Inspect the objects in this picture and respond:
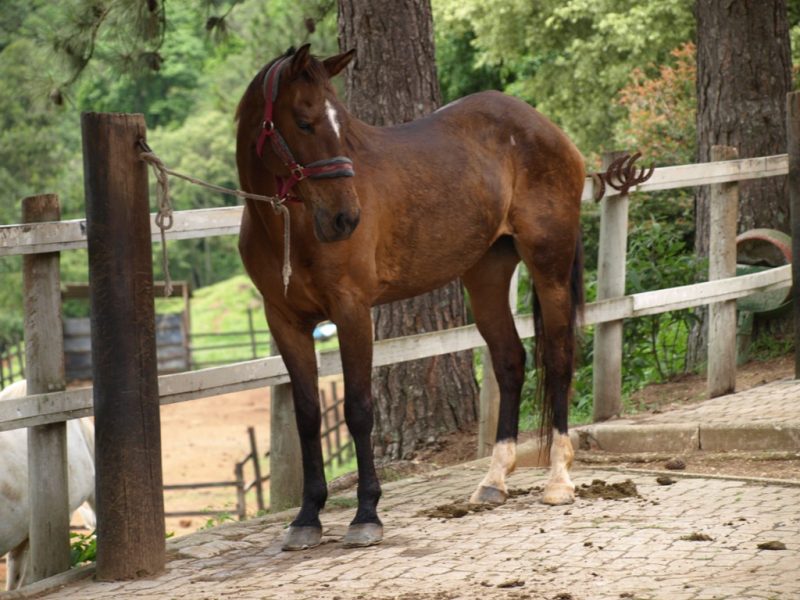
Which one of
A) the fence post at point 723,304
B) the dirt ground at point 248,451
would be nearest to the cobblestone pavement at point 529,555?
Answer: the dirt ground at point 248,451

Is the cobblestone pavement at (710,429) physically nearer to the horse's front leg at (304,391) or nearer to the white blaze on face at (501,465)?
the white blaze on face at (501,465)

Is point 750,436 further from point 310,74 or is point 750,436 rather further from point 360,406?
point 310,74

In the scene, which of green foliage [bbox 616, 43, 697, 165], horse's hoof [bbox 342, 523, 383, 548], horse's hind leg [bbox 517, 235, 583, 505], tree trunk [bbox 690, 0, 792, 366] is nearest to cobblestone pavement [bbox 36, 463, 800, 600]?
horse's hoof [bbox 342, 523, 383, 548]

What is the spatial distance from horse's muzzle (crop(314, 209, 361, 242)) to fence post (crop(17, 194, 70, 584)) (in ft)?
3.66

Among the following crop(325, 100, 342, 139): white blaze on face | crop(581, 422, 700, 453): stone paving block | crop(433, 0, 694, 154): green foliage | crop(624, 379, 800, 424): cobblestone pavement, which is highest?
crop(433, 0, 694, 154): green foliage

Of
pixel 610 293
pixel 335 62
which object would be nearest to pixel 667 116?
pixel 610 293

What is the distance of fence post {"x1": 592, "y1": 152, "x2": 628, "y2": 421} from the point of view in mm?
7883

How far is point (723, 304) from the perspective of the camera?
338 inches

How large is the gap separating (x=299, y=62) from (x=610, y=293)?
354cm

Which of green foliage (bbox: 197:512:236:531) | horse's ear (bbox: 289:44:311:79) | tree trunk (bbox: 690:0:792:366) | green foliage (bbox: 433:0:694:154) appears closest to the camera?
horse's ear (bbox: 289:44:311:79)

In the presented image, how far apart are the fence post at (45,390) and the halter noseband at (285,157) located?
37.8 inches

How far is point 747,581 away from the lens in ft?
14.4

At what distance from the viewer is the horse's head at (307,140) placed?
5.07 m

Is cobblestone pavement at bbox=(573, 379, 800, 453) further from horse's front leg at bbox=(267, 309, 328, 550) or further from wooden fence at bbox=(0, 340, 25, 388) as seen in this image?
wooden fence at bbox=(0, 340, 25, 388)
